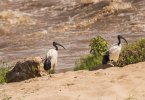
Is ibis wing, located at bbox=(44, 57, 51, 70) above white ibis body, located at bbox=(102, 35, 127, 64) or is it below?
below

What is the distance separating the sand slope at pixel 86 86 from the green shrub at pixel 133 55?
61cm

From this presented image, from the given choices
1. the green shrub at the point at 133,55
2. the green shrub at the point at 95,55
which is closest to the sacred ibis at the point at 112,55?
the green shrub at the point at 133,55

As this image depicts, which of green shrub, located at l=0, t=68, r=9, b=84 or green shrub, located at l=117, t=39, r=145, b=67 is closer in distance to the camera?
green shrub, located at l=117, t=39, r=145, b=67

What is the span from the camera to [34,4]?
36812 mm

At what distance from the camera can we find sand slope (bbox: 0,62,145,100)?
397 inches

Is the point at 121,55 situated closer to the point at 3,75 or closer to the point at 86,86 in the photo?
the point at 86,86

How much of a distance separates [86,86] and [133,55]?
293 centimetres

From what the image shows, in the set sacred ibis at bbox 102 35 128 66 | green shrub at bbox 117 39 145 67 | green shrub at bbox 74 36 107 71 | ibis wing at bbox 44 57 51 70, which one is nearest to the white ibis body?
sacred ibis at bbox 102 35 128 66

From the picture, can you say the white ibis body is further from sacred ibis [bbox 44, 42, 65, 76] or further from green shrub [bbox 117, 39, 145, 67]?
sacred ibis [bbox 44, 42, 65, 76]

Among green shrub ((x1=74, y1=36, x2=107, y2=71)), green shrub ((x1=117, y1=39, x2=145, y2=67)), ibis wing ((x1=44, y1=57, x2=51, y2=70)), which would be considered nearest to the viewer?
green shrub ((x1=117, y1=39, x2=145, y2=67))

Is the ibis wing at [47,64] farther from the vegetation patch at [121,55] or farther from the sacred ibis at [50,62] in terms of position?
the vegetation patch at [121,55]

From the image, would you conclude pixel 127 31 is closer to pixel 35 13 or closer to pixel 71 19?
pixel 71 19

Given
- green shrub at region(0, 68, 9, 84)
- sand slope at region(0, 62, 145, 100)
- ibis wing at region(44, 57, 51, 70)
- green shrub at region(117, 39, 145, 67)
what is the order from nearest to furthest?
sand slope at region(0, 62, 145, 100) → green shrub at region(117, 39, 145, 67) → green shrub at region(0, 68, 9, 84) → ibis wing at region(44, 57, 51, 70)

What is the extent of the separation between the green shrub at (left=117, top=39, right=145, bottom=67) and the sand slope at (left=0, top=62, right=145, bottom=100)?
0.61m
